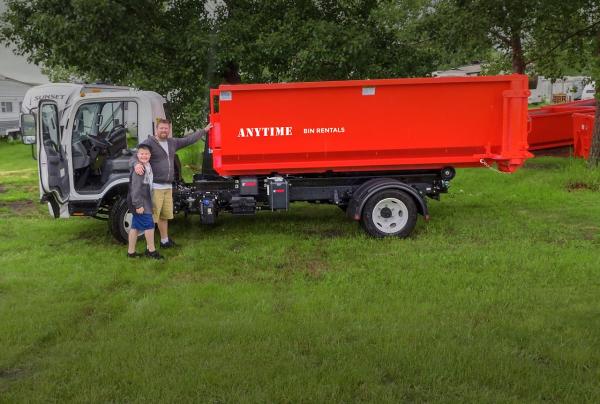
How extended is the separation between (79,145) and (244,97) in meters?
2.35

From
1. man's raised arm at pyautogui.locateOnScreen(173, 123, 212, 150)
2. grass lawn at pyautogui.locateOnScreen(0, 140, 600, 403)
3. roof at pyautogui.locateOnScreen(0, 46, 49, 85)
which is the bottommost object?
grass lawn at pyautogui.locateOnScreen(0, 140, 600, 403)

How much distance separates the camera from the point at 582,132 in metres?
16.1

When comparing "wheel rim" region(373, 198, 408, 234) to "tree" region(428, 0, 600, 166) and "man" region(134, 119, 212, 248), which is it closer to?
"man" region(134, 119, 212, 248)

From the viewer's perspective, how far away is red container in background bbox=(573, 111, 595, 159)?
619 inches

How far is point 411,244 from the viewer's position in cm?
802

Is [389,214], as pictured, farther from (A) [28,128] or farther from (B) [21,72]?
(B) [21,72]

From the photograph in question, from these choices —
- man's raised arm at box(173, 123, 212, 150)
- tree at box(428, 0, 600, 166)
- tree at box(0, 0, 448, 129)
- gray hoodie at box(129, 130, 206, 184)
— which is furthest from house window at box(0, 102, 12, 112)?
gray hoodie at box(129, 130, 206, 184)

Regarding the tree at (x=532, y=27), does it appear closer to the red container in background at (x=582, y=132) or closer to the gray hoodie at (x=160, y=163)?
the red container in background at (x=582, y=132)

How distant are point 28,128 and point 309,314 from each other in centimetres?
515

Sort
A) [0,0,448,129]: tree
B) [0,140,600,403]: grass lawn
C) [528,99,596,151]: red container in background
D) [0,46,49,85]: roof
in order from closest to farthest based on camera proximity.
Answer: [0,140,600,403]: grass lawn → [0,0,448,129]: tree → [528,99,596,151]: red container in background → [0,46,49,85]: roof

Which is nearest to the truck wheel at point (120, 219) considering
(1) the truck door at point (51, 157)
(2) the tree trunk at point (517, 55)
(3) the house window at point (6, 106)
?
(1) the truck door at point (51, 157)

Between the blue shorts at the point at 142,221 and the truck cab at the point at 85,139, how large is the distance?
0.88 m

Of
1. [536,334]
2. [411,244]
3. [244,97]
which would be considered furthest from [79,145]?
[536,334]

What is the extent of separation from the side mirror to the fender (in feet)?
14.1
